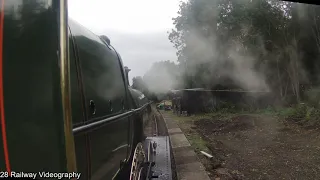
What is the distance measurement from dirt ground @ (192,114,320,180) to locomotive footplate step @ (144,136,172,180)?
→ 146 cm

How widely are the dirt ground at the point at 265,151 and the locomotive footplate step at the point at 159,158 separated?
4.79 ft

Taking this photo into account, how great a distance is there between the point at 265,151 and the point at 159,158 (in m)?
4.03

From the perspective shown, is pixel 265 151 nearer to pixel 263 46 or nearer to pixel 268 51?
pixel 263 46

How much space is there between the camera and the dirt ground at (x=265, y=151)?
5.86m

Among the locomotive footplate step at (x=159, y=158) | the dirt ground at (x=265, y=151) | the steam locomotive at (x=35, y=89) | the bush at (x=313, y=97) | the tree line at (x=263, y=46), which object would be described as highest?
the tree line at (x=263, y=46)

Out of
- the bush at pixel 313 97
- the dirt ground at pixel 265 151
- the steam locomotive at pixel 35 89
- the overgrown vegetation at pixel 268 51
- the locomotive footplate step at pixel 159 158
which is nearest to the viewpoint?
the steam locomotive at pixel 35 89

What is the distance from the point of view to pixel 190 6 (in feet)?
23.0

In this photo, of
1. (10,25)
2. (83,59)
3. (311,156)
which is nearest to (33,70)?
(10,25)

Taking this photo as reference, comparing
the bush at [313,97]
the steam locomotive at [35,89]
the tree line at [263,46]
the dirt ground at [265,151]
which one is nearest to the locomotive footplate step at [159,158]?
the dirt ground at [265,151]

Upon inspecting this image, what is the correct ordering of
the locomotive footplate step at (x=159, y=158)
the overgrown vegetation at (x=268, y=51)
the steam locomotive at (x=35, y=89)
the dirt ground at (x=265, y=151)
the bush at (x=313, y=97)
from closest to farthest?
the steam locomotive at (x=35, y=89)
the locomotive footplate step at (x=159, y=158)
the dirt ground at (x=265, y=151)
the overgrown vegetation at (x=268, y=51)
the bush at (x=313, y=97)

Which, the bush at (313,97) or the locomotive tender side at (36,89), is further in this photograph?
the bush at (313,97)

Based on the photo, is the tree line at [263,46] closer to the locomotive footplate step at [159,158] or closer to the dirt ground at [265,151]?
the dirt ground at [265,151]

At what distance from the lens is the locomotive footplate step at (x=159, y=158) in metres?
3.94

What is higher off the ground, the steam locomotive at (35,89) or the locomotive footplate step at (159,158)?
the steam locomotive at (35,89)
